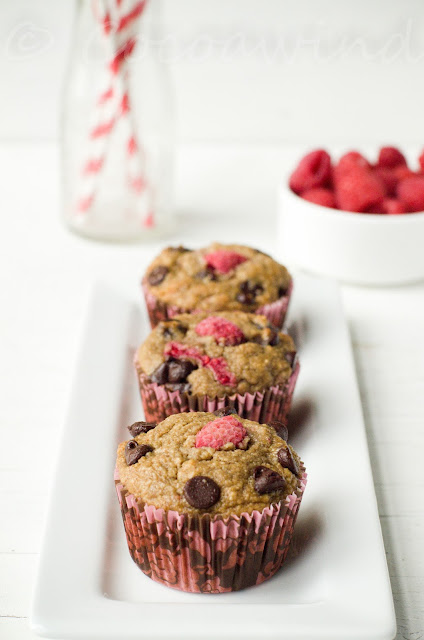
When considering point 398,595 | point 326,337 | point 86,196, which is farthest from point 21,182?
point 398,595

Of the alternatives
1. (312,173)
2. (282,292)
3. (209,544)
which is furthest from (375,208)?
(209,544)

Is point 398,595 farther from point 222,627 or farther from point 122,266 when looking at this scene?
point 122,266

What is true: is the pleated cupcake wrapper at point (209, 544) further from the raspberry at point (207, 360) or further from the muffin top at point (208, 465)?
the raspberry at point (207, 360)

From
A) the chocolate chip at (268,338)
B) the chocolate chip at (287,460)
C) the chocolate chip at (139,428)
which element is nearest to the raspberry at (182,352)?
the chocolate chip at (268,338)

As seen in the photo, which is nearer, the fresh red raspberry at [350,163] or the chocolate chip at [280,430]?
the chocolate chip at [280,430]

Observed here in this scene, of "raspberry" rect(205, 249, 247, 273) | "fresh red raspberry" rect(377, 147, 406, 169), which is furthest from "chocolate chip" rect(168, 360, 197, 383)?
"fresh red raspberry" rect(377, 147, 406, 169)

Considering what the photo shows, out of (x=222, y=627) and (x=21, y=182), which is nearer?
(x=222, y=627)
